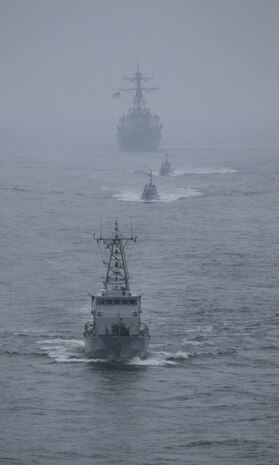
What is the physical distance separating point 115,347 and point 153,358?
120 inches

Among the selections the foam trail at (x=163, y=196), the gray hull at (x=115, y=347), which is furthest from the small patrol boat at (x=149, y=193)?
the gray hull at (x=115, y=347)

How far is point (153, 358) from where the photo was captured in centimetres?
8700

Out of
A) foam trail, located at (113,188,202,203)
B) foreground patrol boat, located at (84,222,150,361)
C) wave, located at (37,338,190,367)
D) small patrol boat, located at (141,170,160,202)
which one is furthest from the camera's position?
foam trail, located at (113,188,202,203)

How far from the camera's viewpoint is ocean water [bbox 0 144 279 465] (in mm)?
70875

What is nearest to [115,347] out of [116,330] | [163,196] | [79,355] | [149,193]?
[116,330]

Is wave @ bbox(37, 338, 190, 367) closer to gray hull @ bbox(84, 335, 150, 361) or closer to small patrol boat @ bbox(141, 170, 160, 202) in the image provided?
gray hull @ bbox(84, 335, 150, 361)

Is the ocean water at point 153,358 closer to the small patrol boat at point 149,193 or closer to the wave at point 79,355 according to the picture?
the wave at point 79,355

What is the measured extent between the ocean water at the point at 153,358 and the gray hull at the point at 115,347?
618 mm

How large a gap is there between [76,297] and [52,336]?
1355 cm

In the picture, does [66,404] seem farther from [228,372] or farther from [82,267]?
[82,267]

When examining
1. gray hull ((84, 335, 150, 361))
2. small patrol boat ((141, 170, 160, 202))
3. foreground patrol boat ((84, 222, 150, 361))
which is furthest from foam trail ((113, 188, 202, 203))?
gray hull ((84, 335, 150, 361))

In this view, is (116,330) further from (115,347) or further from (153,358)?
(153,358)

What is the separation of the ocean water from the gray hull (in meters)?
0.62

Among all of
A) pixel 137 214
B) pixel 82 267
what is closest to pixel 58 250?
pixel 82 267
